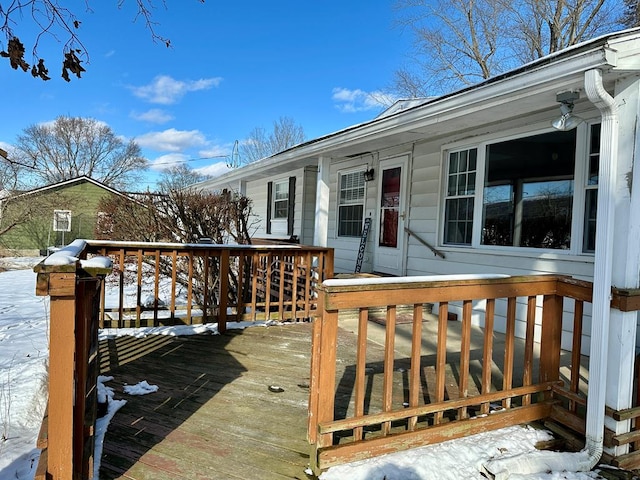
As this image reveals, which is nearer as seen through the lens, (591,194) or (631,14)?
(591,194)

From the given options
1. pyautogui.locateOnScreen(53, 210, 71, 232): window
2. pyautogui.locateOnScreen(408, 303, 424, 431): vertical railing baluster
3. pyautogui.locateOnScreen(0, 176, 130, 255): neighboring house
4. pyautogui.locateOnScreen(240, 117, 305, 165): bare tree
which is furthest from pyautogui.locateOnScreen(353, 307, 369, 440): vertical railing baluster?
pyautogui.locateOnScreen(240, 117, 305, 165): bare tree

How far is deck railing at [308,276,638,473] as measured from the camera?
6.76 ft

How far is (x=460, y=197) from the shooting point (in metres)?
5.50

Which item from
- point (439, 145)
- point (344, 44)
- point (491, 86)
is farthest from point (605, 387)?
point (344, 44)

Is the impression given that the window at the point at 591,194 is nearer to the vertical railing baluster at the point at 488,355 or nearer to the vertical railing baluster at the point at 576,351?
the vertical railing baluster at the point at 576,351

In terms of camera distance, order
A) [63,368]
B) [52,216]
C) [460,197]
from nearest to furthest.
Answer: [63,368] < [460,197] < [52,216]

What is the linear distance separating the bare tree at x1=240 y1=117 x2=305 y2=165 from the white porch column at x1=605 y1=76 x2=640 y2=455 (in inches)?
1125

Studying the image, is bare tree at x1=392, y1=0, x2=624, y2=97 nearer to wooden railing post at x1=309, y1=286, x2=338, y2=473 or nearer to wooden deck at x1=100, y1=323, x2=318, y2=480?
wooden deck at x1=100, y1=323, x2=318, y2=480

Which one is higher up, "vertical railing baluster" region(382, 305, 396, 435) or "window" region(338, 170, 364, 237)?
"window" region(338, 170, 364, 237)

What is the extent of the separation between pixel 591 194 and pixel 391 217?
3.14 m

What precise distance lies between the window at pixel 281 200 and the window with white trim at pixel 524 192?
204 inches

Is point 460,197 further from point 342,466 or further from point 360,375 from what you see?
point 342,466

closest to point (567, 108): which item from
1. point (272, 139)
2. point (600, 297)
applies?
point (600, 297)

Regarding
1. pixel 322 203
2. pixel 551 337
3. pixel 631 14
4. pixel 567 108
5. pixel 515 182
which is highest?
pixel 631 14
